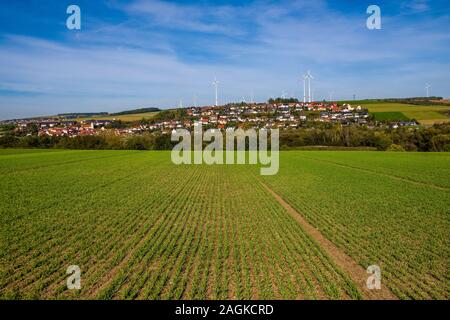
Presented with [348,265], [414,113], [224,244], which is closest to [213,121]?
[414,113]

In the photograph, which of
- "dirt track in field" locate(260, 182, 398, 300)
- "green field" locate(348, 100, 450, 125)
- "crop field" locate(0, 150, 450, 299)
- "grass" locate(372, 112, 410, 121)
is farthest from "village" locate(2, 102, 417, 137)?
"dirt track in field" locate(260, 182, 398, 300)

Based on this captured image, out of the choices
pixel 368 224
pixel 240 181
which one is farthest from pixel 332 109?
pixel 368 224

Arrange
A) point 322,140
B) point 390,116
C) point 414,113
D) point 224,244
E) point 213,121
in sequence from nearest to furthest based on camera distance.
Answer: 1. point 224,244
2. point 322,140
3. point 414,113
4. point 390,116
5. point 213,121

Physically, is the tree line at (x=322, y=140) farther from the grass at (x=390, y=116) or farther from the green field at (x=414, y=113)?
the grass at (x=390, y=116)

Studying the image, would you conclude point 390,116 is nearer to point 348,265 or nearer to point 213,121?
point 213,121

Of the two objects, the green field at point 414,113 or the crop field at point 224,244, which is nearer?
the crop field at point 224,244

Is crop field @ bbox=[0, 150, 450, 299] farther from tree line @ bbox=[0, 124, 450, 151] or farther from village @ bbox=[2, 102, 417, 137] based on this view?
village @ bbox=[2, 102, 417, 137]

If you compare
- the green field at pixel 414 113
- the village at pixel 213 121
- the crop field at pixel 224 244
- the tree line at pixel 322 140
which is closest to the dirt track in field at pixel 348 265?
the crop field at pixel 224 244
